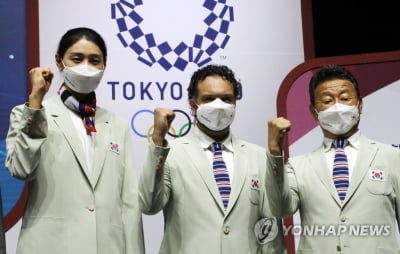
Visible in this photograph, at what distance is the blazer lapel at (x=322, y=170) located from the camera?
3.03 m

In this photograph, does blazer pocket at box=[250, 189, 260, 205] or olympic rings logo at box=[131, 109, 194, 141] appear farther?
olympic rings logo at box=[131, 109, 194, 141]

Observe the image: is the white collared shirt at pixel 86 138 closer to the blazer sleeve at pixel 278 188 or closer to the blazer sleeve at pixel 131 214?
the blazer sleeve at pixel 131 214

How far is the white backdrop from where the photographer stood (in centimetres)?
414

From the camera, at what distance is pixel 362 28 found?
15.7 ft

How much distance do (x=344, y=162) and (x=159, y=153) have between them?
961 mm

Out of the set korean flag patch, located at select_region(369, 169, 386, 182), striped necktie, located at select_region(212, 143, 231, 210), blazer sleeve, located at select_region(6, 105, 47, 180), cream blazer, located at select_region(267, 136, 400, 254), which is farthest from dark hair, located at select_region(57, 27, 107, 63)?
korean flag patch, located at select_region(369, 169, 386, 182)

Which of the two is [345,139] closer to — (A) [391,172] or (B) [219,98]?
(A) [391,172]

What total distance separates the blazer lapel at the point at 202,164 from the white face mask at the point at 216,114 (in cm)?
11

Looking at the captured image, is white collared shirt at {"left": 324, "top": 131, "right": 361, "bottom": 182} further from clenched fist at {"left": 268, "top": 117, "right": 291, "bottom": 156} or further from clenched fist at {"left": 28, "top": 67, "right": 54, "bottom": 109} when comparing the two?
clenched fist at {"left": 28, "top": 67, "right": 54, "bottom": 109}

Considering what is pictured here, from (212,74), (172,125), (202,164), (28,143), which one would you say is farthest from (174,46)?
(28,143)

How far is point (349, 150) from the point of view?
10.3 feet

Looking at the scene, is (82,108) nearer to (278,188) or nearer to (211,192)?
(211,192)

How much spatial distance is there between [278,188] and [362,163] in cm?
49

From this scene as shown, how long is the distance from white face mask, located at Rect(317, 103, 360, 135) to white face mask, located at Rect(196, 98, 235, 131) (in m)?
0.47
